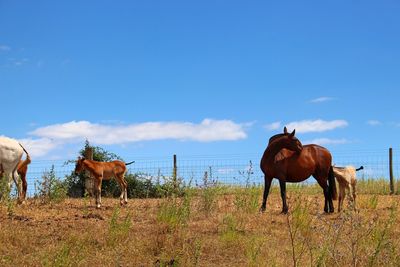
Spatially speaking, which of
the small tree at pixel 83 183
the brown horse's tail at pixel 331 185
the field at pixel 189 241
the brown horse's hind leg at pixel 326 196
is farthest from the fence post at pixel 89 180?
the brown horse's tail at pixel 331 185

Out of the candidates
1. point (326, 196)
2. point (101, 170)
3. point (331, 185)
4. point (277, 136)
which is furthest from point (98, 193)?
point (331, 185)

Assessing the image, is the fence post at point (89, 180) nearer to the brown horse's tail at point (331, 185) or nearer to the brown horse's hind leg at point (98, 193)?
the brown horse's hind leg at point (98, 193)

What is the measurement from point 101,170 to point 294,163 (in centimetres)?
521

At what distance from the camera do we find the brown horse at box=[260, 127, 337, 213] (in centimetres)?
1274

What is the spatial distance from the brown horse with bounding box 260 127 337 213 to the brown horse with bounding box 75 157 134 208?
398 centimetres

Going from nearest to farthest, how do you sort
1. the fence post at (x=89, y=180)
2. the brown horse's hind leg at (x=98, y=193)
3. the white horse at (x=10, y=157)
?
the white horse at (x=10, y=157), the brown horse's hind leg at (x=98, y=193), the fence post at (x=89, y=180)

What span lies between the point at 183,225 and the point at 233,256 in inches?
48.4

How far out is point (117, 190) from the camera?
63.7ft

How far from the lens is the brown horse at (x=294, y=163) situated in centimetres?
1274

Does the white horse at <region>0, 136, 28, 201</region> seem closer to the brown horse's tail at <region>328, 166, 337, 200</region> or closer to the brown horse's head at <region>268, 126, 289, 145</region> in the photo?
the brown horse's head at <region>268, 126, 289, 145</region>

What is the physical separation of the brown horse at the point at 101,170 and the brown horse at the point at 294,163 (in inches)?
157

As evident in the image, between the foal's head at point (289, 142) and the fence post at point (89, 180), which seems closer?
the foal's head at point (289, 142)

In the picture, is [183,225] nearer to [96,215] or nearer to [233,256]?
[233,256]

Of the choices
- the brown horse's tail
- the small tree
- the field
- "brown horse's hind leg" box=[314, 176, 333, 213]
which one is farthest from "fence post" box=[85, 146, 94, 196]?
the brown horse's tail
